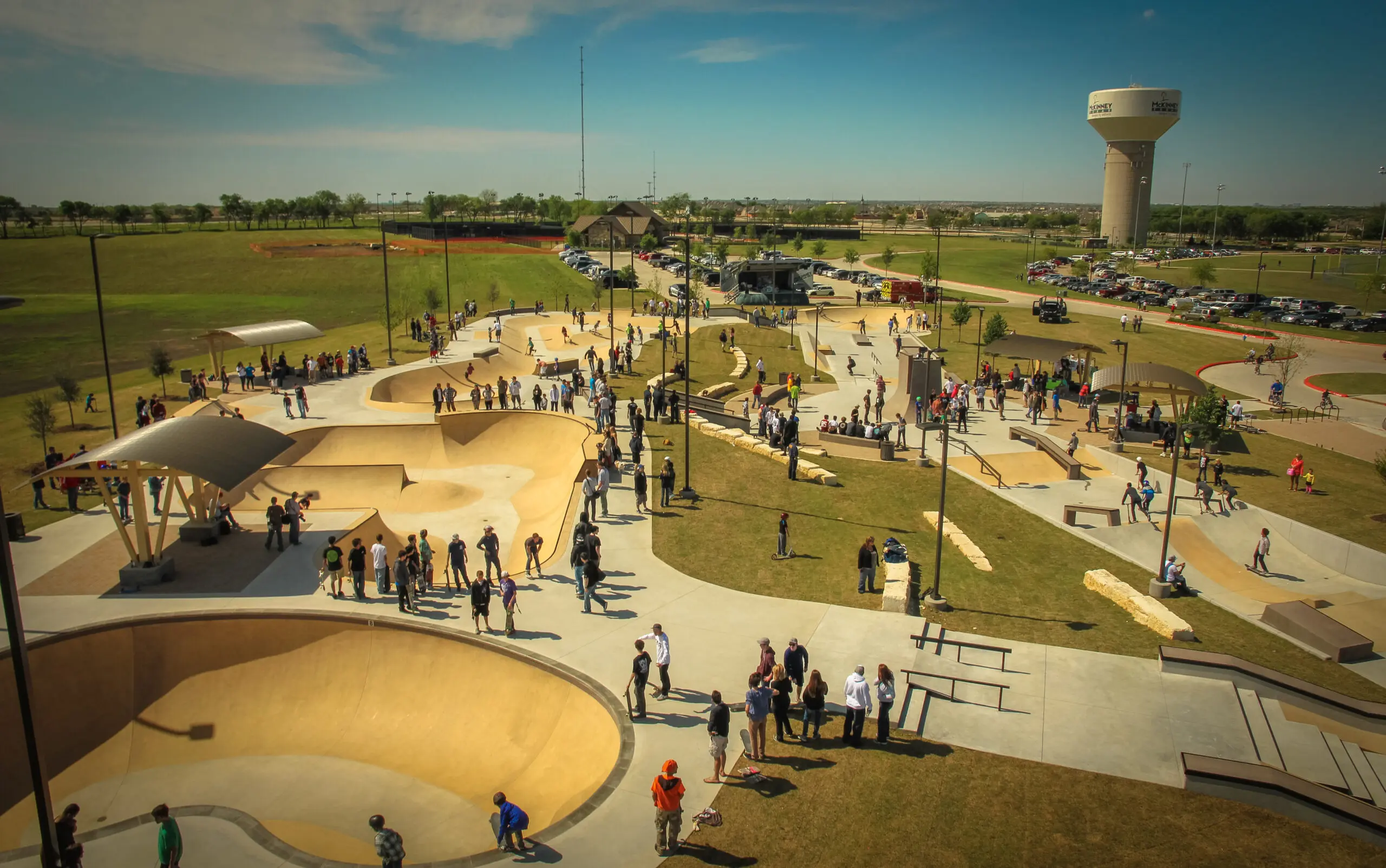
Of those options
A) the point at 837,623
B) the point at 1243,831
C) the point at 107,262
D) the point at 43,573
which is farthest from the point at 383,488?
the point at 107,262

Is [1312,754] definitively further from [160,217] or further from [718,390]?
[160,217]

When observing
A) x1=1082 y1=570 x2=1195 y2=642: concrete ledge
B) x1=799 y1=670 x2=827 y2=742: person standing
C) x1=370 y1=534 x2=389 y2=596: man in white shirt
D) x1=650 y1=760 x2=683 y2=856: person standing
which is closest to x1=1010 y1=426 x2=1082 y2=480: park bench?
x1=1082 y1=570 x2=1195 y2=642: concrete ledge

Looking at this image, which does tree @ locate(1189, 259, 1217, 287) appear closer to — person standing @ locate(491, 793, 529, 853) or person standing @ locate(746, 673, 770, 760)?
person standing @ locate(746, 673, 770, 760)

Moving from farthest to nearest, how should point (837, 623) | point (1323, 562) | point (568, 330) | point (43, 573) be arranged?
1. point (568, 330)
2. point (1323, 562)
3. point (43, 573)
4. point (837, 623)

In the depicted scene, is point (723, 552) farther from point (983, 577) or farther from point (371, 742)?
point (371, 742)

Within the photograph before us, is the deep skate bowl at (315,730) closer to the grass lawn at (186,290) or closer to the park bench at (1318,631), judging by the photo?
the park bench at (1318,631)

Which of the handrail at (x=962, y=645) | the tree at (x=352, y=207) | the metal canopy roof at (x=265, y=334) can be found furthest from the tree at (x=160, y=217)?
the handrail at (x=962, y=645)
